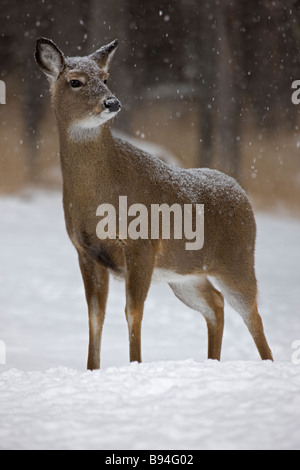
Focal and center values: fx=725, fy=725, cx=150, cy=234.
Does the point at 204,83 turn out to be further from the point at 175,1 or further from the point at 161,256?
the point at 161,256

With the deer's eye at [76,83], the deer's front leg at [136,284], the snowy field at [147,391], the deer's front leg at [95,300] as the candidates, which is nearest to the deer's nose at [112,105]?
the deer's eye at [76,83]

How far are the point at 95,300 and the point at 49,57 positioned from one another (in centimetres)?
187

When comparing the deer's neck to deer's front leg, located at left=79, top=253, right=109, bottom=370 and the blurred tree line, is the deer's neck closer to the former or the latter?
deer's front leg, located at left=79, top=253, right=109, bottom=370

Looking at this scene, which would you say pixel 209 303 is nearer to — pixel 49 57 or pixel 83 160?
pixel 83 160

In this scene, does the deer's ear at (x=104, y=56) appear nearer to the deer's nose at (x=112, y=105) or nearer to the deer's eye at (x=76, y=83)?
the deer's eye at (x=76, y=83)

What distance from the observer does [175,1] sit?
58.7 ft

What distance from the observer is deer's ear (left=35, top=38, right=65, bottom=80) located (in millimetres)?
5379

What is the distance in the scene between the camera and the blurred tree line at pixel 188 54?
631 inches

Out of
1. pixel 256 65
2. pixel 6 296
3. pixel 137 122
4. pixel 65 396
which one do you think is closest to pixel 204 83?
pixel 256 65

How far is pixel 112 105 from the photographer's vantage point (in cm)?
504

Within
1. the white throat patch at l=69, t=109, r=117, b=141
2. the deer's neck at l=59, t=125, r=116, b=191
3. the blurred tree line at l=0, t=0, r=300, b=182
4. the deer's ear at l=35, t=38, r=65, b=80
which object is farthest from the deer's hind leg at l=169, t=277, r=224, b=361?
the blurred tree line at l=0, t=0, r=300, b=182

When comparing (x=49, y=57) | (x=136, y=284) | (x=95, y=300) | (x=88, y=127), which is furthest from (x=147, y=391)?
(x=49, y=57)

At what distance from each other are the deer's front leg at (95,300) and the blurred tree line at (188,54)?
925 cm

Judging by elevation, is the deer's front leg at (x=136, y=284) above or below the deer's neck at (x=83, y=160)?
below
